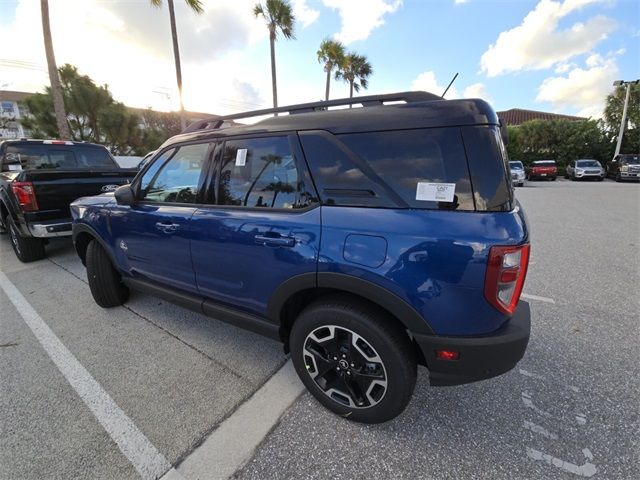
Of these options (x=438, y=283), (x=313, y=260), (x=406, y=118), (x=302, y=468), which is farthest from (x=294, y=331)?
(x=406, y=118)

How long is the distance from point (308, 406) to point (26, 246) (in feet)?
18.0

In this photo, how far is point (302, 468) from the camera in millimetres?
1707

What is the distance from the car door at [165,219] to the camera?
8.16 ft

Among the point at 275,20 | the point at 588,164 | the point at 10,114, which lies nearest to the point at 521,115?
the point at 588,164

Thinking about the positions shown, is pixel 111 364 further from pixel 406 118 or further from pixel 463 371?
pixel 406 118

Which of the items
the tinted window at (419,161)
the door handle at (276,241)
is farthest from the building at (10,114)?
the tinted window at (419,161)

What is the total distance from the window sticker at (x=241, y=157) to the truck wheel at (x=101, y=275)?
7.11 feet

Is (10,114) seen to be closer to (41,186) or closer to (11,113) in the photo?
(11,113)

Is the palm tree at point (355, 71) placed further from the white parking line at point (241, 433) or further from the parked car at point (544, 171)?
the white parking line at point (241, 433)

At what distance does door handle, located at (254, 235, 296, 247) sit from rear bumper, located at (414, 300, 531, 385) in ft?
2.89

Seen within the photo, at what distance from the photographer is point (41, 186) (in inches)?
176

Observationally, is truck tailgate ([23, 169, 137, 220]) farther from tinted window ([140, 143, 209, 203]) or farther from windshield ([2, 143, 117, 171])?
tinted window ([140, 143, 209, 203])

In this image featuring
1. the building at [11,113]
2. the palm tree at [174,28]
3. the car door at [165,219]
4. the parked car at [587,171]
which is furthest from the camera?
the building at [11,113]

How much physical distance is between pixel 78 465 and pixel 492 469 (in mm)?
2237
